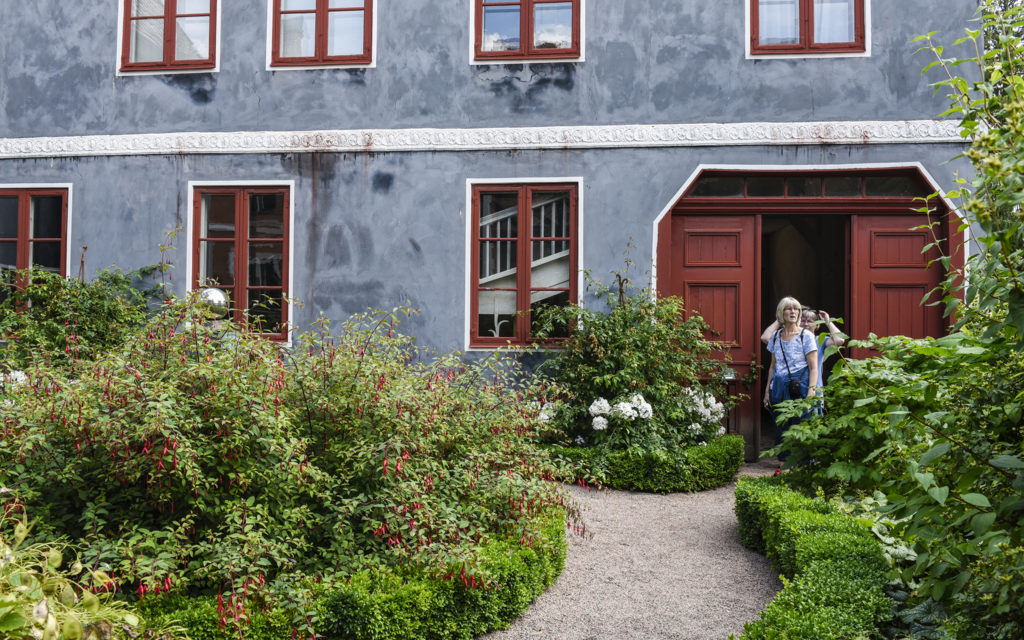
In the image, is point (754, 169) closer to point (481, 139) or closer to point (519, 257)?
point (519, 257)

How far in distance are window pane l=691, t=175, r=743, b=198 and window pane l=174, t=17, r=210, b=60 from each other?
6402mm

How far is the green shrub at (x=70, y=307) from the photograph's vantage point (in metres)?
8.84

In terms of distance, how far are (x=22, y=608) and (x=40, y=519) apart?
57.3 inches

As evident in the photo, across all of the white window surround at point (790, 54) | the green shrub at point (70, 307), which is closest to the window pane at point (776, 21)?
the white window surround at point (790, 54)

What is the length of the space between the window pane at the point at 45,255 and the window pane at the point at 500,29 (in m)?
6.02

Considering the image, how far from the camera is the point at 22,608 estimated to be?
2.44 meters

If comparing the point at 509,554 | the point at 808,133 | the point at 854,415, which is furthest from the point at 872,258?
the point at 509,554

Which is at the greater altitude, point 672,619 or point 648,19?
point 648,19

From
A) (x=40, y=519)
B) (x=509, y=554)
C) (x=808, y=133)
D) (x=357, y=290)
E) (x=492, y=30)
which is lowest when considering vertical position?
(x=509, y=554)

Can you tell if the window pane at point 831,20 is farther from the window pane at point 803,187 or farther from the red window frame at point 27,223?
the red window frame at point 27,223

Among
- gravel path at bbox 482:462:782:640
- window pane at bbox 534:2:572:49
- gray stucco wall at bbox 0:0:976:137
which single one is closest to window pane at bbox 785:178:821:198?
gray stucco wall at bbox 0:0:976:137

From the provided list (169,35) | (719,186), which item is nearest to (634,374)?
(719,186)

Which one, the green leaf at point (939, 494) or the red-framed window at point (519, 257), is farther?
the red-framed window at point (519, 257)

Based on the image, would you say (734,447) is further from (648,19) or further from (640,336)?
(648,19)
